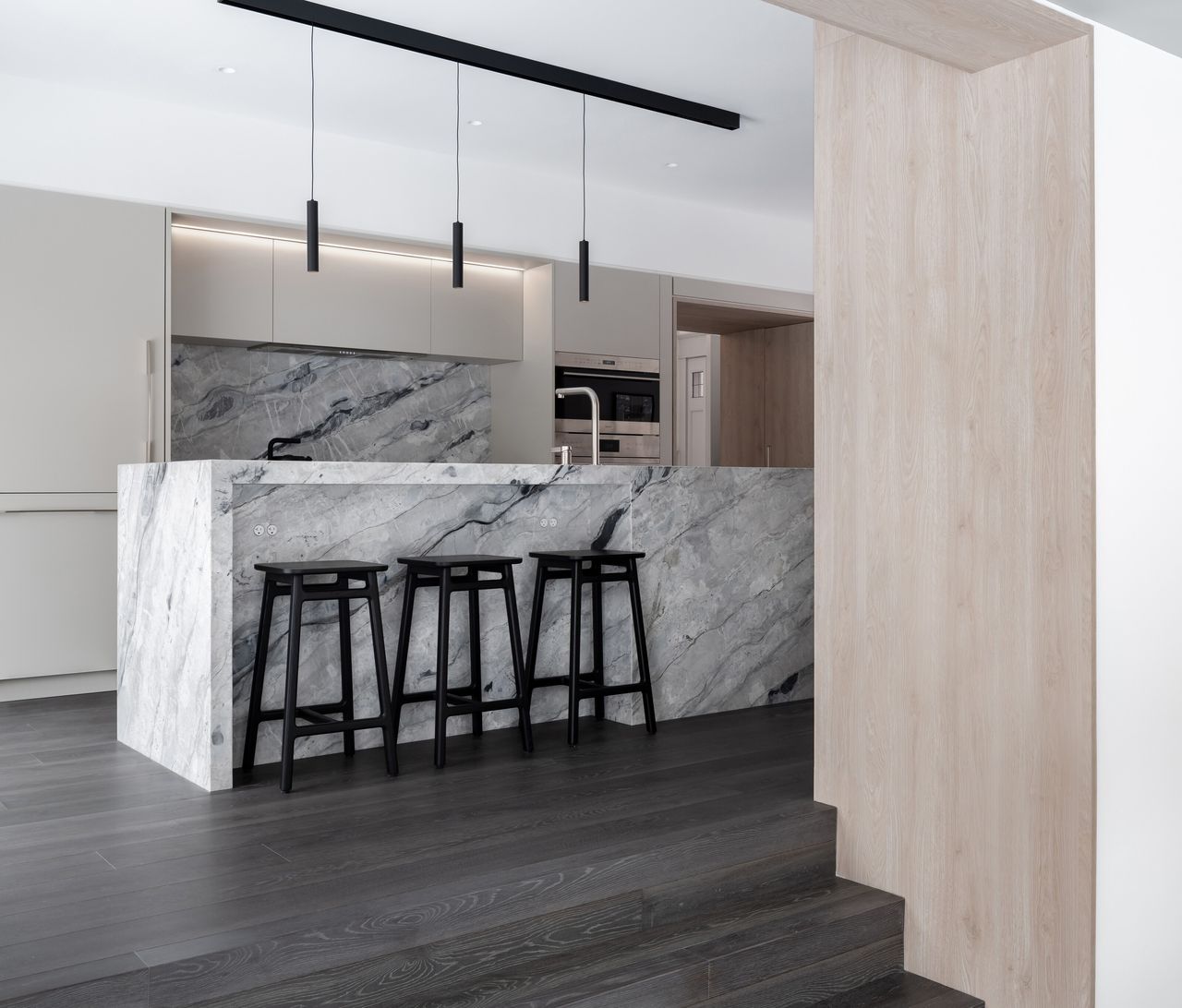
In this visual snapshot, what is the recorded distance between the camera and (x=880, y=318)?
9.62 ft

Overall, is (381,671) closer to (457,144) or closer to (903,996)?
(903,996)

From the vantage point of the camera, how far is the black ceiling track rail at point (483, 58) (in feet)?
13.3

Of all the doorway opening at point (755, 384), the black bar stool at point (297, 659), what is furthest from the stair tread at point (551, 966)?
the doorway opening at point (755, 384)

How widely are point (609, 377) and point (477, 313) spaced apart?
2.81 feet

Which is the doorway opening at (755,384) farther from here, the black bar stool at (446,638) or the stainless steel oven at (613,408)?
the black bar stool at (446,638)

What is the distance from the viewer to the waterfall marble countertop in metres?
3.35

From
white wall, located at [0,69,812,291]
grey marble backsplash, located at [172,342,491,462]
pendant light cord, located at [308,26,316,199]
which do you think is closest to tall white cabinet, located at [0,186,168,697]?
white wall, located at [0,69,812,291]

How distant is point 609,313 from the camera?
6500mm

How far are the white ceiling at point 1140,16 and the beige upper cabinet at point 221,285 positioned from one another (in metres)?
Answer: 4.08

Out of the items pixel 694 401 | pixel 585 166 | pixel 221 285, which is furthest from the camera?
pixel 694 401

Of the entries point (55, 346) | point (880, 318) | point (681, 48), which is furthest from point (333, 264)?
point (880, 318)

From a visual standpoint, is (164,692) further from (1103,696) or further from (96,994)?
(1103,696)

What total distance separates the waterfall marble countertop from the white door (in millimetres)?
4074

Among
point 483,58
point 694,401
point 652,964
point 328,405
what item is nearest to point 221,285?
point 328,405
